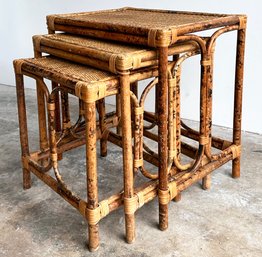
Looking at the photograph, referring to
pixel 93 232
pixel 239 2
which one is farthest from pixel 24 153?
pixel 239 2

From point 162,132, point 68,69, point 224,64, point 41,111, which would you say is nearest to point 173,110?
point 162,132

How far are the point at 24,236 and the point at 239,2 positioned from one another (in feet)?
5.23

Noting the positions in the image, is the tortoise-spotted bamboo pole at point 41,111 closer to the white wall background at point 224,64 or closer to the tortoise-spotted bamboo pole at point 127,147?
the tortoise-spotted bamboo pole at point 127,147

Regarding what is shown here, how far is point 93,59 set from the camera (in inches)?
53.9

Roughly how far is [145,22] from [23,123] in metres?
0.63

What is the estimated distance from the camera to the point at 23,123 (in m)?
1.68

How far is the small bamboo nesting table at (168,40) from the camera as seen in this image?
1.31m

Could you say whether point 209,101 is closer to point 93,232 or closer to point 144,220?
point 144,220

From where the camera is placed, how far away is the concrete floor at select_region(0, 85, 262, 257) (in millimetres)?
1399

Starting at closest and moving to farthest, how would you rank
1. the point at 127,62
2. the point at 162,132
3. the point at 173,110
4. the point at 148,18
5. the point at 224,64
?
the point at 127,62 → the point at 162,132 → the point at 173,110 → the point at 148,18 → the point at 224,64

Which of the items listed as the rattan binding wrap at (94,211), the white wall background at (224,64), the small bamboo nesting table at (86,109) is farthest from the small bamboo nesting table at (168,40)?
the white wall background at (224,64)

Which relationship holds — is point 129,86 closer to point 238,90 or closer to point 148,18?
point 148,18

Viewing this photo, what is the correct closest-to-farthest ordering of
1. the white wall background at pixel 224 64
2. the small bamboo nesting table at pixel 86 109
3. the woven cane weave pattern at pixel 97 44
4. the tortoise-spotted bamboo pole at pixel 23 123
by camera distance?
the small bamboo nesting table at pixel 86 109 < the woven cane weave pattern at pixel 97 44 < the tortoise-spotted bamboo pole at pixel 23 123 < the white wall background at pixel 224 64

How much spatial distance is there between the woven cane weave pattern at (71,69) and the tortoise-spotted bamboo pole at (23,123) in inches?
4.3
